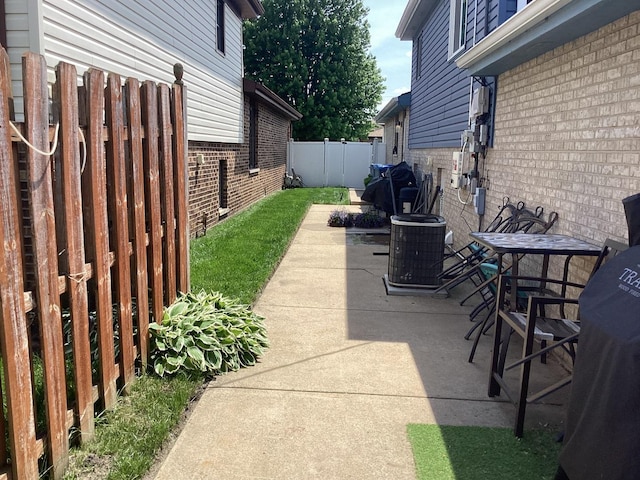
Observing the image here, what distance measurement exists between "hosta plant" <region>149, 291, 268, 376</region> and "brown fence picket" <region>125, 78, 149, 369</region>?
16 cm

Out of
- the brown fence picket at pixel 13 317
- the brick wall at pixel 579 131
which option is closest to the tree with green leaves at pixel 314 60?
the brick wall at pixel 579 131

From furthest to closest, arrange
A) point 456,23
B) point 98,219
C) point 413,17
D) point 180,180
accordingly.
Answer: point 413,17 → point 456,23 → point 180,180 → point 98,219

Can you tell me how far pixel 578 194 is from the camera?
464 cm

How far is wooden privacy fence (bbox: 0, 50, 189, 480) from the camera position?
232 centimetres

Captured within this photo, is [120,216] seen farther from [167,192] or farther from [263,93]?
[263,93]

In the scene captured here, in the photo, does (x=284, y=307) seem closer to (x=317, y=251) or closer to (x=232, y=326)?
(x=232, y=326)

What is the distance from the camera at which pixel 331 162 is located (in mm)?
23828

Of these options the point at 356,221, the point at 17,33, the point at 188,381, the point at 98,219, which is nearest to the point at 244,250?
the point at 356,221

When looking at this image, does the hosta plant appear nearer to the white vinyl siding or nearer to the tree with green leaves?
the white vinyl siding

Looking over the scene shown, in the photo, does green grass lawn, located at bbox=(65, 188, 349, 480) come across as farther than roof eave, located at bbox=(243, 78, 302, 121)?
No

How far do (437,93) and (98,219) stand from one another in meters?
9.30

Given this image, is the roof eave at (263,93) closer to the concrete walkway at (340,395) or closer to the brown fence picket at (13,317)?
the concrete walkway at (340,395)

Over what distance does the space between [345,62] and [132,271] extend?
104 ft

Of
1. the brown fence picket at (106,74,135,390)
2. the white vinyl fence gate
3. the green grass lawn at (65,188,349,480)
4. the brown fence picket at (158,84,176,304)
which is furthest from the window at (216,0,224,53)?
the white vinyl fence gate
